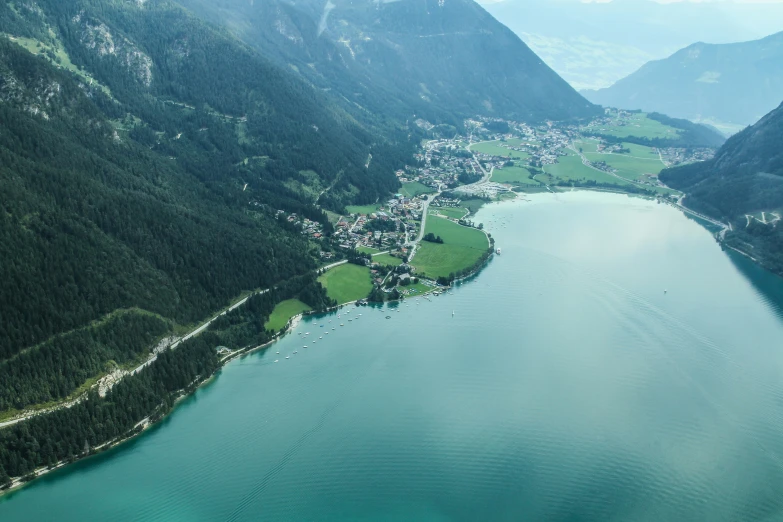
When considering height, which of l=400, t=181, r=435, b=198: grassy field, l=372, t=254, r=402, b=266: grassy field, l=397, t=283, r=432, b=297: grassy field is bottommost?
l=397, t=283, r=432, b=297: grassy field

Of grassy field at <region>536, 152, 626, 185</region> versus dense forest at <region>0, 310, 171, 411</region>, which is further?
grassy field at <region>536, 152, 626, 185</region>

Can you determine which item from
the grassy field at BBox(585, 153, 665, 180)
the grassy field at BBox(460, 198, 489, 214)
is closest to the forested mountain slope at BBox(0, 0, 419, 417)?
the grassy field at BBox(460, 198, 489, 214)

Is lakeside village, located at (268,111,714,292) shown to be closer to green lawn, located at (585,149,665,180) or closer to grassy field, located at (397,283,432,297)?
green lawn, located at (585,149,665,180)

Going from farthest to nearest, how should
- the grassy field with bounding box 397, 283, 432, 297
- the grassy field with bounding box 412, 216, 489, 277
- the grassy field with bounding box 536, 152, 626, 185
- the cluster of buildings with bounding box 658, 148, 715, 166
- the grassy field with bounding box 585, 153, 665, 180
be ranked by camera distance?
the cluster of buildings with bounding box 658, 148, 715, 166, the grassy field with bounding box 585, 153, 665, 180, the grassy field with bounding box 536, 152, 626, 185, the grassy field with bounding box 412, 216, 489, 277, the grassy field with bounding box 397, 283, 432, 297

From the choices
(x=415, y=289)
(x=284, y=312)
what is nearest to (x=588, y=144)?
(x=415, y=289)

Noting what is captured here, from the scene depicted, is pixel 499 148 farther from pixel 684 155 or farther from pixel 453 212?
pixel 453 212

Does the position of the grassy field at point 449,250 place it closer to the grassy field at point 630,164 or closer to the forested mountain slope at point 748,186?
the forested mountain slope at point 748,186
